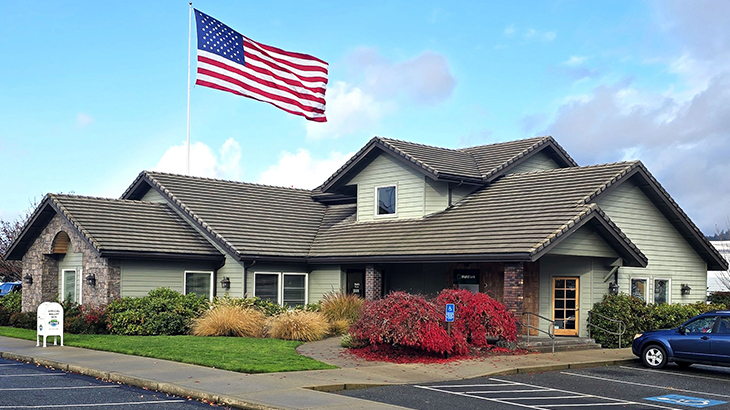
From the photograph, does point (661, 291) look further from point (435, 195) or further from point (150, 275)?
point (150, 275)

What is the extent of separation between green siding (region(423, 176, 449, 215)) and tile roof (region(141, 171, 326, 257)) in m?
5.00

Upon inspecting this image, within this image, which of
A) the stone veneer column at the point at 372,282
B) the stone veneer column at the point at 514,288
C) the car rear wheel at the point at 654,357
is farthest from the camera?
the stone veneer column at the point at 372,282

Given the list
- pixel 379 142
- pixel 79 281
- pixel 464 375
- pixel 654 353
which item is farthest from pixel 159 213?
pixel 654 353

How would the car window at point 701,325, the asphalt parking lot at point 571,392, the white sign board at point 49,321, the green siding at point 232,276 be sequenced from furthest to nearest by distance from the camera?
1. the green siding at point 232,276
2. the white sign board at point 49,321
3. the car window at point 701,325
4. the asphalt parking lot at point 571,392

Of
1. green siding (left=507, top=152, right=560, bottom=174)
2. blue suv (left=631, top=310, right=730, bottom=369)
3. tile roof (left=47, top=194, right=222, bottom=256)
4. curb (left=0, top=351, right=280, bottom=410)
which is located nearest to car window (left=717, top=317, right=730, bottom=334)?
blue suv (left=631, top=310, right=730, bottom=369)

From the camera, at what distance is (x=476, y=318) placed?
68.3ft

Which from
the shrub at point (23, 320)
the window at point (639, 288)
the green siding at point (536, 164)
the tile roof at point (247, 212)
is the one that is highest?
the green siding at point (536, 164)

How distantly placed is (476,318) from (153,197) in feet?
51.8

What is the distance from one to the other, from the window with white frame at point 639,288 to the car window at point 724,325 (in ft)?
25.7

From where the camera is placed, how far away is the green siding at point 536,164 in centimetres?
3037

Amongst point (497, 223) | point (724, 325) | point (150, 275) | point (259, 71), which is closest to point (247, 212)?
point (259, 71)

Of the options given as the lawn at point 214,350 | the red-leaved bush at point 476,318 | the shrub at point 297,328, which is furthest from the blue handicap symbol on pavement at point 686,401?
the shrub at point 297,328

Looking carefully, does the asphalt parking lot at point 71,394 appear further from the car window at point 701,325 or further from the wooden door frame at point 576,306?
the wooden door frame at point 576,306

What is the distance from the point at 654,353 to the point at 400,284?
36.1 feet
